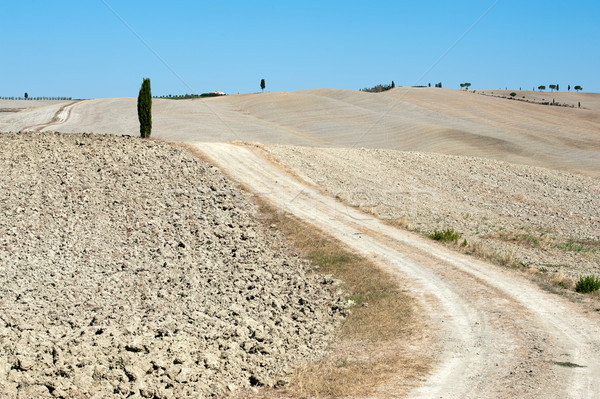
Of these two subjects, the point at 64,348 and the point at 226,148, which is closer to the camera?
the point at 64,348

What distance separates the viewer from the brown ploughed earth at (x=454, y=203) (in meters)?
10.8

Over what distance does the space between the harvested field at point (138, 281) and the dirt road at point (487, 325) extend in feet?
8.08

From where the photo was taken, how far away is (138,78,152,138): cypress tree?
101 feet

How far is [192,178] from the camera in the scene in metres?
25.1

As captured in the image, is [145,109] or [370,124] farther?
[370,124]

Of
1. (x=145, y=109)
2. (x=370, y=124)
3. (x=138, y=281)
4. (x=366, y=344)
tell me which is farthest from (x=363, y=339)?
(x=370, y=124)

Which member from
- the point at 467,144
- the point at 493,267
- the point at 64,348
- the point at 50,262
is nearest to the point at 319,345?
the point at 64,348

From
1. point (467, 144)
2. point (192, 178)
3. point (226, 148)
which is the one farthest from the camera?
point (467, 144)

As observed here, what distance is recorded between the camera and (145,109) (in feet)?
101

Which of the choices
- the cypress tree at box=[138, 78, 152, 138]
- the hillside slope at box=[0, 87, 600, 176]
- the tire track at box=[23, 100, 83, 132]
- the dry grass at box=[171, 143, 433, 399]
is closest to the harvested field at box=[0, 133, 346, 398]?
the dry grass at box=[171, 143, 433, 399]

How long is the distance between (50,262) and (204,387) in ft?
31.0

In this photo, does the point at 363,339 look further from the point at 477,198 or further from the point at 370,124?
the point at 370,124

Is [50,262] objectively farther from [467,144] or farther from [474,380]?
[467,144]

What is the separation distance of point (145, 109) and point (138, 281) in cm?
1711
